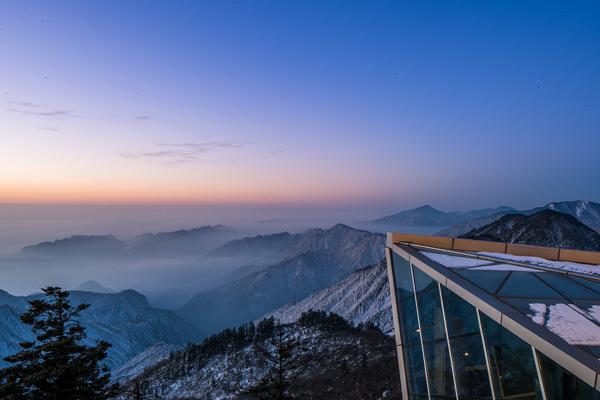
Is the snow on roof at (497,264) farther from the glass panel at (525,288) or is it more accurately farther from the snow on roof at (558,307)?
the glass panel at (525,288)

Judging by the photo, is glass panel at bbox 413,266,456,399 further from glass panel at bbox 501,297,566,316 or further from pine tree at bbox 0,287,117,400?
pine tree at bbox 0,287,117,400

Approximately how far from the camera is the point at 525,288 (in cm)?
1089

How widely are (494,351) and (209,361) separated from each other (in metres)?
142

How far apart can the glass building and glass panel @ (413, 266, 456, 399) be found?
1.2 inches

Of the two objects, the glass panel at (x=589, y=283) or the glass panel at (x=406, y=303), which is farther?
the glass panel at (x=406, y=303)

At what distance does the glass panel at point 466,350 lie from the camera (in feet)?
30.5

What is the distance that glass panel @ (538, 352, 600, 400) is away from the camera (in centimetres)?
644

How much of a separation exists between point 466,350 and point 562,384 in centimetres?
315

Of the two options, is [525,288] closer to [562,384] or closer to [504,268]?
[504,268]

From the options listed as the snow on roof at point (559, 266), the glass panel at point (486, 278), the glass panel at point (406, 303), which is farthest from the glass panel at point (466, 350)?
the snow on roof at point (559, 266)

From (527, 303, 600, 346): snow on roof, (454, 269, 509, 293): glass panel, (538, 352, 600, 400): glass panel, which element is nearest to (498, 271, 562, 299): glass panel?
(454, 269, 509, 293): glass panel

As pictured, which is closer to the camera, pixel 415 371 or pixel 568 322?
pixel 568 322

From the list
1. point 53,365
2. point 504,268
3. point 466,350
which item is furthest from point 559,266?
point 53,365

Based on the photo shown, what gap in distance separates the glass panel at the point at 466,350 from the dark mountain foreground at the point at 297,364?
5012 cm
